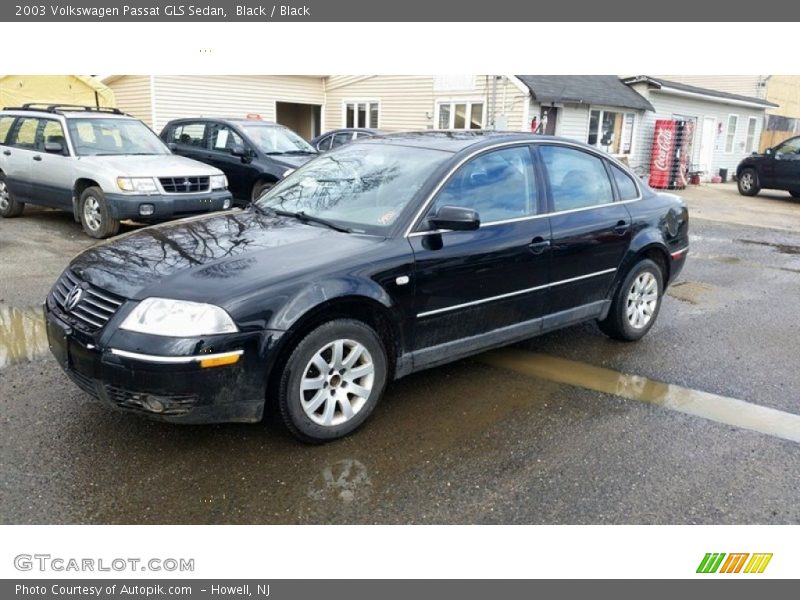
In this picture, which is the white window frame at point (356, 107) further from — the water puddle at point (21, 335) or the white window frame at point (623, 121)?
the water puddle at point (21, 335)

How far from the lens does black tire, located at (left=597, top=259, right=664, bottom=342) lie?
17.3ft

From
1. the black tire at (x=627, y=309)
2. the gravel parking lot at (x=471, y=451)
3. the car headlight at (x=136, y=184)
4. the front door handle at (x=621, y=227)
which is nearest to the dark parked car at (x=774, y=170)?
the gravel parking lot at (x=471, y=451)

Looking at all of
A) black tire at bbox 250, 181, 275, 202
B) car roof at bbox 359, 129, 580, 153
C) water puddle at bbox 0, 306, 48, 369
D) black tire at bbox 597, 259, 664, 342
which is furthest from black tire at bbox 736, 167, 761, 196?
water puddle at bbox 0, 306, 48, 369

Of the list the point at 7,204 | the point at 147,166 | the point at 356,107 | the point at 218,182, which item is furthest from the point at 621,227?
the point at 356,107

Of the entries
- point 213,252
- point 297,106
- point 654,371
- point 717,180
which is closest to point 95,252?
point 213,252

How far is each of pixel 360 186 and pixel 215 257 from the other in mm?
1191

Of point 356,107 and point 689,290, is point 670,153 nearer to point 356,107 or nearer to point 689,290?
point 356,107

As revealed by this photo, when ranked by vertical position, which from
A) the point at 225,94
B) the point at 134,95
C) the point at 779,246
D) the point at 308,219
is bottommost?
the point at 779,246

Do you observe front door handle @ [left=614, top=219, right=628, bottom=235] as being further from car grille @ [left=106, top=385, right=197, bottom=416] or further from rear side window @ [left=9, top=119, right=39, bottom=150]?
rear side window @ [left=9, top=119, right=39, bottom=150]

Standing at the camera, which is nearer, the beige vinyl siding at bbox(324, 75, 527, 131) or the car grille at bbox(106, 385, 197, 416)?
the car grille at bbox(106, 385, 197, 416)

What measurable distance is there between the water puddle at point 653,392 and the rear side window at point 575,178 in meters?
1.18

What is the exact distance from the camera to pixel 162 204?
335 inches

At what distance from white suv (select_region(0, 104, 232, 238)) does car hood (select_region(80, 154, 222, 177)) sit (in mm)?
13

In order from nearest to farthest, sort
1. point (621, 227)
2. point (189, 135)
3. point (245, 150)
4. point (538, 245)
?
point (538, 245) → point (621, 227) → point (245, 150) → point (189, 135)
